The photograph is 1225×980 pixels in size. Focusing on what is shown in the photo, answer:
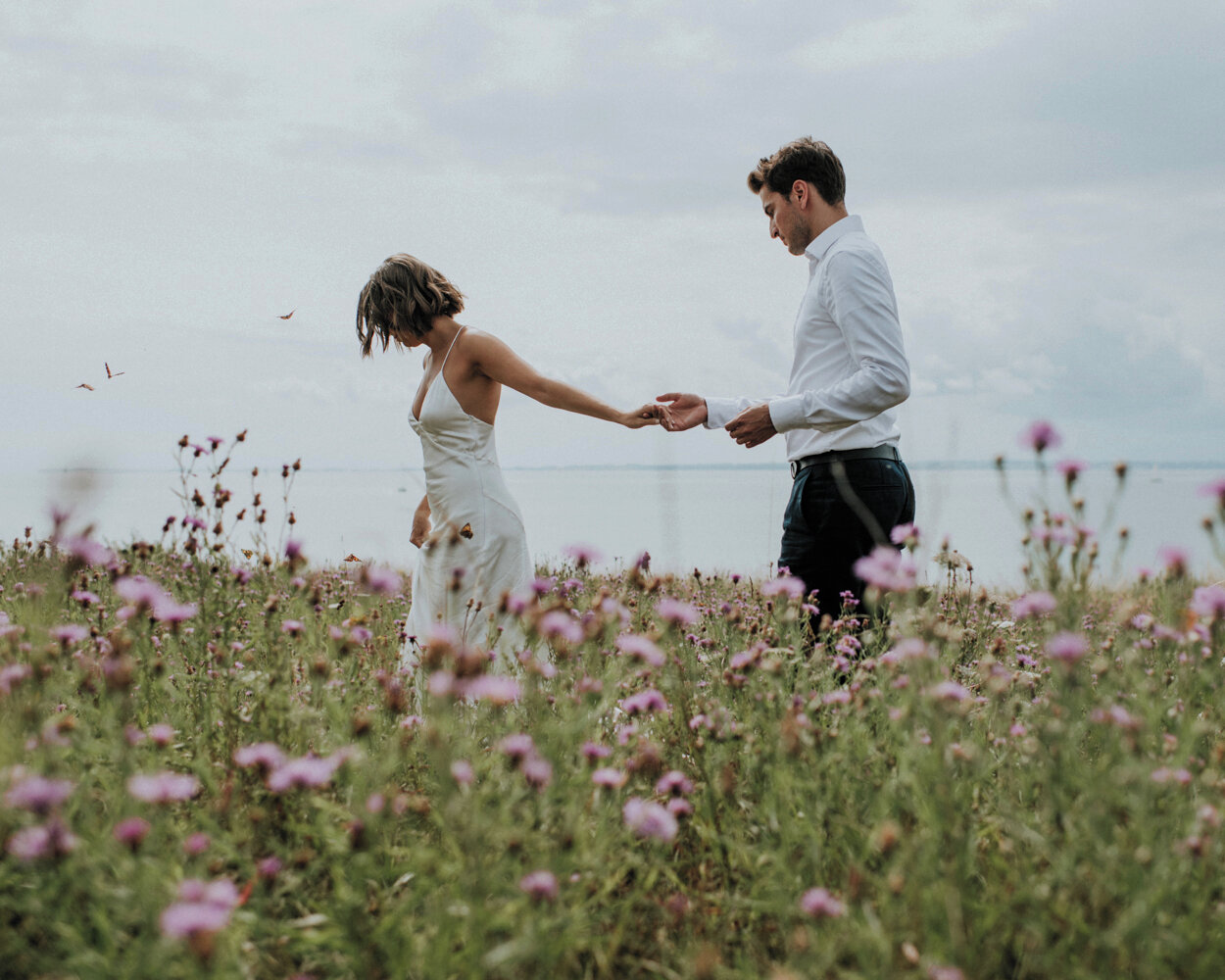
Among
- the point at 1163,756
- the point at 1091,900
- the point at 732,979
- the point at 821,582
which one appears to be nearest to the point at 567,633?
the point at 732,979

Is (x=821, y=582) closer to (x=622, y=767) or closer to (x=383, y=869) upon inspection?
(x=622, y=767)

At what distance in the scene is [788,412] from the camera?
3.04m

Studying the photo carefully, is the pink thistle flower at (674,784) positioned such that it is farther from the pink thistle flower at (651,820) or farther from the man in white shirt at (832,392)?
the man in white shirt at (832,392)

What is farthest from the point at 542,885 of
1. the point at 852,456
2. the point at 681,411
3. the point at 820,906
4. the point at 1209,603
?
the point at 681,411

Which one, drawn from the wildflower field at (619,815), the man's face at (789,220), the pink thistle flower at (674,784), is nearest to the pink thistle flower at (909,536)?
the wildflower field at (619,815)

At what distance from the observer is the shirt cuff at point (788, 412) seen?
9.93 feet

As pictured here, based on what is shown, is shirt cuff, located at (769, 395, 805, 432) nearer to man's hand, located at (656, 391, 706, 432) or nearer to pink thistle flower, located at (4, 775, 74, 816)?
man's hand, located at (656, 391, 706, 432)

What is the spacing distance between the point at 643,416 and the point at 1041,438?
2.38 m

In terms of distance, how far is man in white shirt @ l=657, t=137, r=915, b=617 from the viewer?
2.99m

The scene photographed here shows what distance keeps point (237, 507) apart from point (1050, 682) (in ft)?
10.4

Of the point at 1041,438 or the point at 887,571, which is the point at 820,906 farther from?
the point at 1041,438

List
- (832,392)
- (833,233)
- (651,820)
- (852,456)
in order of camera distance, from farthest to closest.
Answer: (833,233) → (852,456) → (832,392) → (651,820)

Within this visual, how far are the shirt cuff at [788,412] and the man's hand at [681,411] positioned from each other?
2.46 feet

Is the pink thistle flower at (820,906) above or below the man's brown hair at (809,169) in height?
below
